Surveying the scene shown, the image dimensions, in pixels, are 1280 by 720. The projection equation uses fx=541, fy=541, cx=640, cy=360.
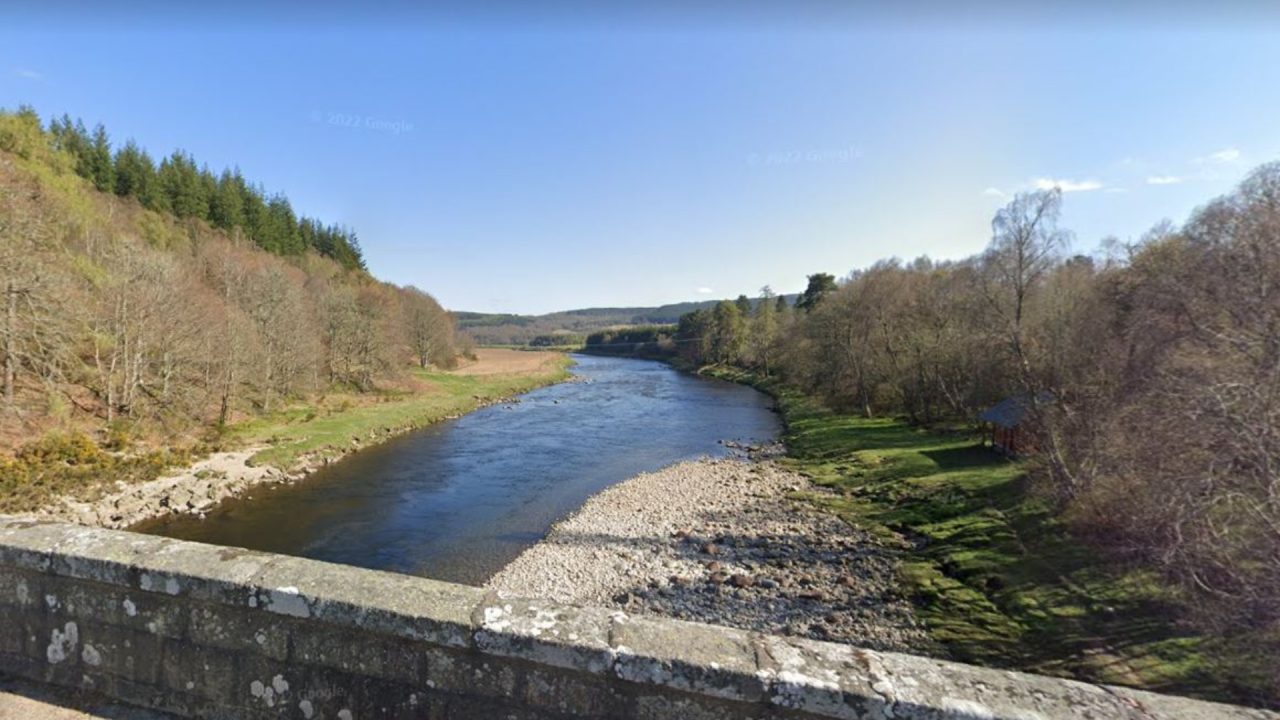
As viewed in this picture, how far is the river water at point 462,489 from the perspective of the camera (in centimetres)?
1549

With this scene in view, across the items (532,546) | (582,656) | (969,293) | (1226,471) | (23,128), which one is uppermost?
(23,128)

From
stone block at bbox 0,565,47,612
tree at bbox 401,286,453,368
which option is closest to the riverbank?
tree at bbox 401,286,453,368

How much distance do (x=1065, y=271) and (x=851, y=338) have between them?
1451 centimetres

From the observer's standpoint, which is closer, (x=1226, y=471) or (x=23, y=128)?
(x=1226, y=471)

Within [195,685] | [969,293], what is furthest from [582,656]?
[969,293]

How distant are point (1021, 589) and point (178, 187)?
69486 millimetres

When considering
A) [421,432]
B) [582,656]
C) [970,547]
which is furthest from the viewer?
[421,432]

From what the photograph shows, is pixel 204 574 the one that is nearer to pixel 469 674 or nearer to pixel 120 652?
pixel 120 652

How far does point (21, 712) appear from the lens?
2.61 metres

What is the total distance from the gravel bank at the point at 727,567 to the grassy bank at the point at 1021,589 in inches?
36.8

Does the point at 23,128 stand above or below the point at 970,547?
above

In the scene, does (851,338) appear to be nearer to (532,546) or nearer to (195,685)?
(532,546)

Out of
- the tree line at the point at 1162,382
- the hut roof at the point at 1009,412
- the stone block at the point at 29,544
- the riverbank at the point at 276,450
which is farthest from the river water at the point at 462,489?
the tree line at the point at 1162,382

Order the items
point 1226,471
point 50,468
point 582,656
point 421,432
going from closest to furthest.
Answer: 1. point 582,656
2. point 1226,471
3. point 50,468
4. point 421,432
